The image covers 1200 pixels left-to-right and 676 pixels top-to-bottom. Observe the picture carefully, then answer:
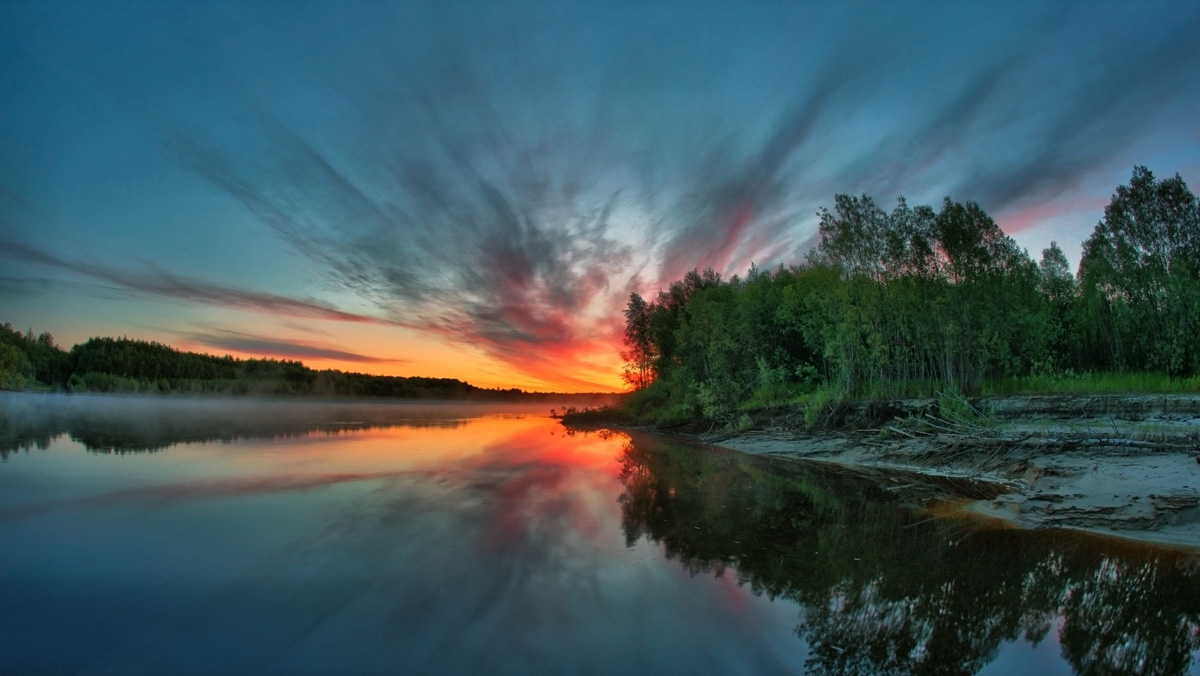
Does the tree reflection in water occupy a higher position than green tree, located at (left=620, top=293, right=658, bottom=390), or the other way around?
green tree, located at (left=620, top=293, right=658, bottom=390)

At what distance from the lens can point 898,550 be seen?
Answer: 7.82 m

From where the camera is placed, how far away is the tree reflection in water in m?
4.73

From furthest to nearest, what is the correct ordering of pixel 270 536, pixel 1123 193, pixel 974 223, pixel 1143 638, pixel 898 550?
pixel 1123 193 < pixel 974 223 < pixel 270 536 < pixel 898 550 < pixel 1143 638

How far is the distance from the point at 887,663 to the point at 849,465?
1477 centimetres

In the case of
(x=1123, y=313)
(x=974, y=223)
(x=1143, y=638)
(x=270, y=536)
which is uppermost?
(x=974, y=223)

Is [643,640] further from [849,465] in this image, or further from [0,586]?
[849,465]

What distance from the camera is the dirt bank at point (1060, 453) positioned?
345 inches

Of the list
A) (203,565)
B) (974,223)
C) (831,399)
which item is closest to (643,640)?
(203,565)

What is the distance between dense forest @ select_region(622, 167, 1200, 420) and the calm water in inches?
594

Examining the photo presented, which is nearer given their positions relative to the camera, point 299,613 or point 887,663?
point 887,663

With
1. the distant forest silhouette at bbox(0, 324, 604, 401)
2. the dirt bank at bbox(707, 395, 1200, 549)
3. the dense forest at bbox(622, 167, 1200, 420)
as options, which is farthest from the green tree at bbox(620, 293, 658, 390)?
the distant forest silhouette at bbox(0, 324, 604, 401)

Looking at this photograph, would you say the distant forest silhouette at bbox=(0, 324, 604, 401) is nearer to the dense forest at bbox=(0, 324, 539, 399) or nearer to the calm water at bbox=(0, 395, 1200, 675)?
the dense forest at bbox=(0, 324, 539, 399)

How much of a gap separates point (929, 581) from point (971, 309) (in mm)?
21759

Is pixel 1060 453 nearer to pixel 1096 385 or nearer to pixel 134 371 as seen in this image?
pixel 1096 385
